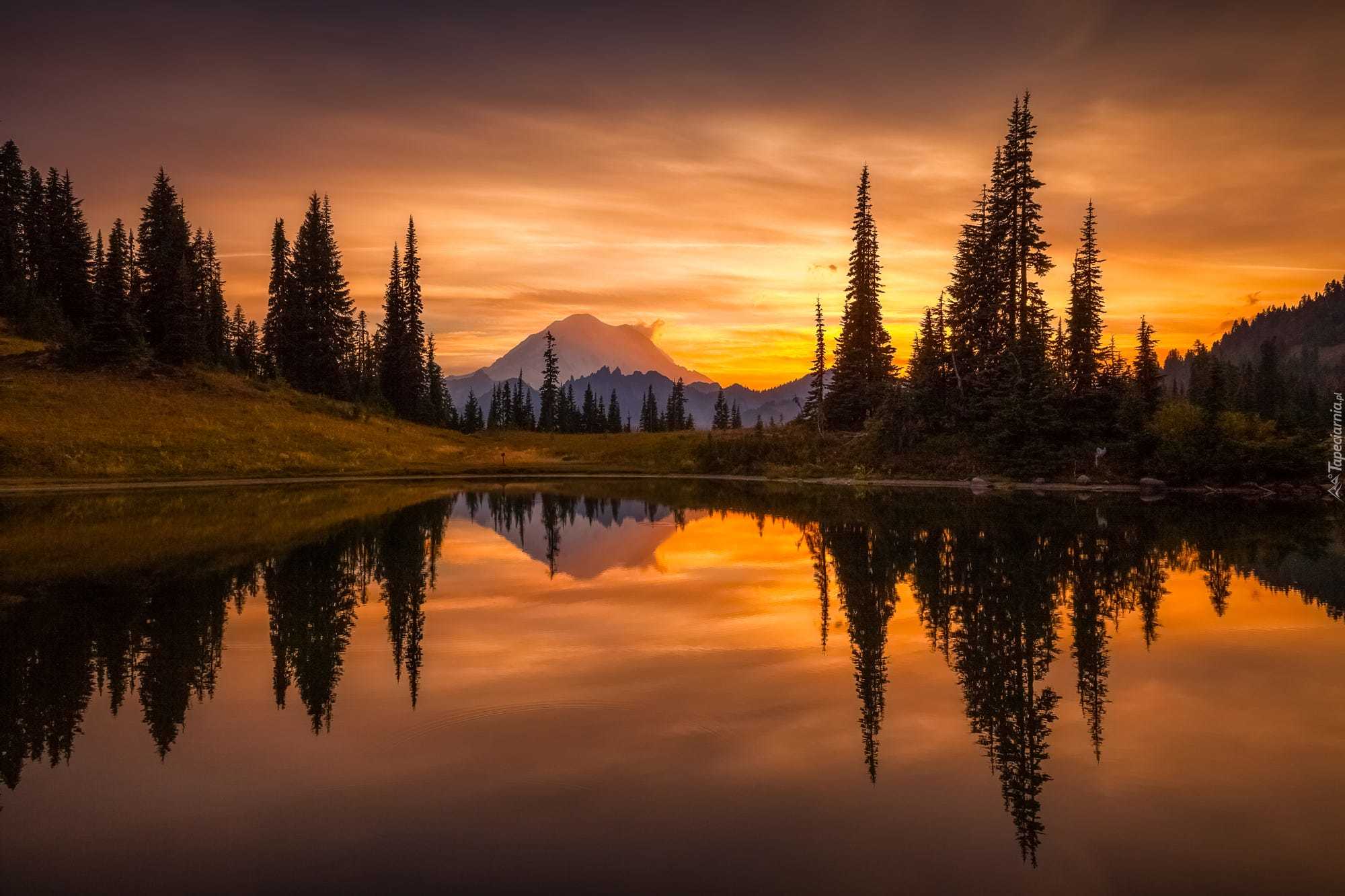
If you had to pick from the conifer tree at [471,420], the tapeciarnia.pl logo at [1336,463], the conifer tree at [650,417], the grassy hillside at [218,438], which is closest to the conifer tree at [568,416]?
the conifer tree at [650,417]

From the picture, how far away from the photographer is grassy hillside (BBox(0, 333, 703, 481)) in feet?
164

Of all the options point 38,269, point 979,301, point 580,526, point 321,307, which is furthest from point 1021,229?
point 38,269

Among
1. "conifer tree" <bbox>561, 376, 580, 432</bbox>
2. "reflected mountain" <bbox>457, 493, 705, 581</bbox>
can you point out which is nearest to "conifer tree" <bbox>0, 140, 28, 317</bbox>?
"reflected mountain" <bbox>457, 493, 705, 581</bbox>

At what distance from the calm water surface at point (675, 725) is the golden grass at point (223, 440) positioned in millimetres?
32325

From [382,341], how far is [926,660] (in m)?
99.6

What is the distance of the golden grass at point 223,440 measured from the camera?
1959 inches

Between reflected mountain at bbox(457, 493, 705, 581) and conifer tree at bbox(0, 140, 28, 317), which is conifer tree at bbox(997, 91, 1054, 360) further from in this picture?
conifer tree at bbox(0, 140, 28, 317)

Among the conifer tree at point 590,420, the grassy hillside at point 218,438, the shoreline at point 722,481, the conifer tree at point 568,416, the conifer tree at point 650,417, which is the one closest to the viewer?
the shoreline at point 722,481

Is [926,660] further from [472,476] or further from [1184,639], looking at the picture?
[472,476]

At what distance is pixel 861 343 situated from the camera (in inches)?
2940

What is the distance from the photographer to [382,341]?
102m

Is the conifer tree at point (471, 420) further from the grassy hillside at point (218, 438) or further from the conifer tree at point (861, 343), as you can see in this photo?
the conifer tree at point (861, 343)

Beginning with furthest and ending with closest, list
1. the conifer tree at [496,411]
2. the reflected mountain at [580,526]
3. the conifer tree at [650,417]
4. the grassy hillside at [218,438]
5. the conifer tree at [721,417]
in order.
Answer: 1. the conifer tree at [496,411]
2. the conifer tree at [650,417]
3. the conifer tree at [721,417]
4. the grassy hillside at [218,438]
5. the reflected mountain at [580,526]

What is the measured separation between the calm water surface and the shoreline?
81.2ft
